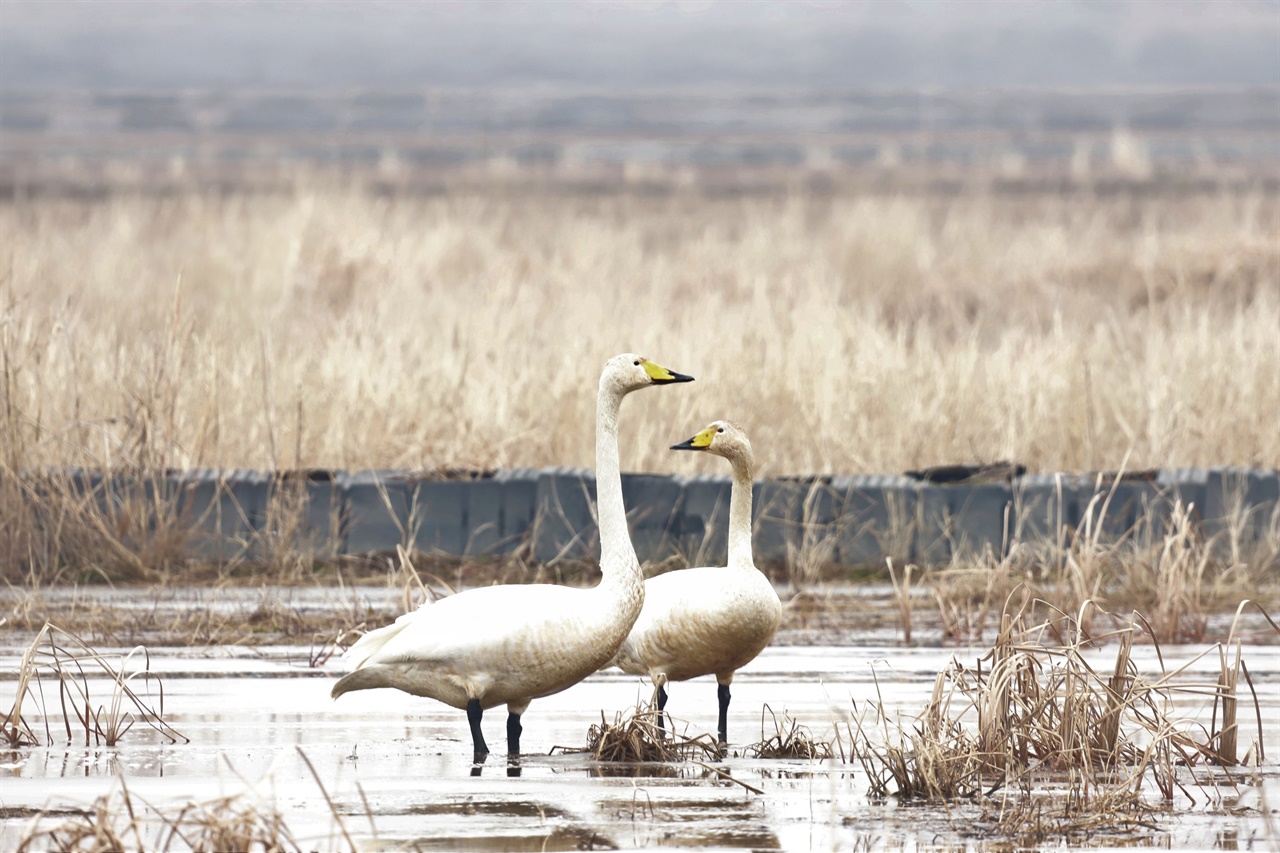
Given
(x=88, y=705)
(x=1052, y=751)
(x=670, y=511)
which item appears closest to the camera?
(x=1052, y=751)

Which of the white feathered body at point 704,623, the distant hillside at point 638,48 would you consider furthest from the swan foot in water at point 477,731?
the distant hillside at point 638,48

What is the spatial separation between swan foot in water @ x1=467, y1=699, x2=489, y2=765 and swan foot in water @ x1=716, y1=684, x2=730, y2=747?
891 mm

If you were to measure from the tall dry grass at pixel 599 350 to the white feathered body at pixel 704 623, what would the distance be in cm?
471

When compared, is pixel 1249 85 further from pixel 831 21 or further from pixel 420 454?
pixel 420 454

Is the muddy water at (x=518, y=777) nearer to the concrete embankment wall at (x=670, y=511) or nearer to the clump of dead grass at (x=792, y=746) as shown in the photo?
the clump of dead grass at (x=792, y=746)

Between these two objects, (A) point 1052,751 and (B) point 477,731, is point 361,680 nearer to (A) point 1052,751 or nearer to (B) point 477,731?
(B) point 477,731

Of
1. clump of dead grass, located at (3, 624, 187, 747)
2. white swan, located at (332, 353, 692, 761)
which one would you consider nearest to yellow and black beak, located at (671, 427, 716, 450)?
white swan, located at (332, 353, 692, 761)

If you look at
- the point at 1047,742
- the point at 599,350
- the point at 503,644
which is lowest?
the point at 1047,742

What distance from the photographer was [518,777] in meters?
7.22

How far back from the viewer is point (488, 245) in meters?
27.1

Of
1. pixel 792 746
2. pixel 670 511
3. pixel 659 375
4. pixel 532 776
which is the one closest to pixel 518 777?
pixel 532 776

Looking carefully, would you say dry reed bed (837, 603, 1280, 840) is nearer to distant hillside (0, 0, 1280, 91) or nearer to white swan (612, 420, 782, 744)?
white swan (612, 420, 782, 744)

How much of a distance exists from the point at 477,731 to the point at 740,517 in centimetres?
165

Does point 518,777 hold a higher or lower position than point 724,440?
lower
